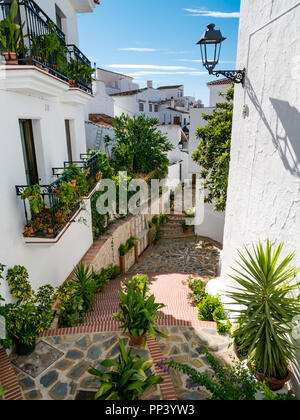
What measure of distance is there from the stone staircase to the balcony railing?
36.4ft

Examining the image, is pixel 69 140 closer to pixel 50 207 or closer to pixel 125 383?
pixel 50 207

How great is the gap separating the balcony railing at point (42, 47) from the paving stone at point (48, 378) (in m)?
5.93

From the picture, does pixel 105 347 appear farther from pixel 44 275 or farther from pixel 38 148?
pixel 38 148

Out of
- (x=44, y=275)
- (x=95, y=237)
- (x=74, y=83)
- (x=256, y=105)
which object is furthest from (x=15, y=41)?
(x=95, y=237)

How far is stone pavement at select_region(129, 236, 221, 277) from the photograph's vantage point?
14.0m

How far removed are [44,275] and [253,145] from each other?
6.06m

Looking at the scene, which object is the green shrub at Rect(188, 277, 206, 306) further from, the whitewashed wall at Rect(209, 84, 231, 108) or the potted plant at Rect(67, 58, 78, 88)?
the whitewashed wall at Rect(209, 84, 231, 108)

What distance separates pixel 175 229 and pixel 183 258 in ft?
13.1

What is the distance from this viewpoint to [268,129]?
5.23 metres

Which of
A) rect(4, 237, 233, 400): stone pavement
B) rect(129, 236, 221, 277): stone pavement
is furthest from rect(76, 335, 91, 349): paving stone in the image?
rect(129, 236, 221, 277): stone pavement

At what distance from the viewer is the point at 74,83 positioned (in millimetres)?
8508

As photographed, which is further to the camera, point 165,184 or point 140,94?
point 140,94

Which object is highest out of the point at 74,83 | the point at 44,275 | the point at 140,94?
the point at 140,94

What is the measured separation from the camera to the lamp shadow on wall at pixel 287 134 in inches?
172
